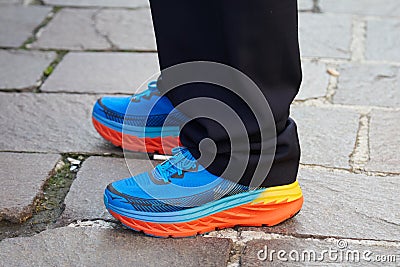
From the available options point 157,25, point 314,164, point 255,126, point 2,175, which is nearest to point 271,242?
point 255,126

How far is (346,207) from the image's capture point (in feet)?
5.01

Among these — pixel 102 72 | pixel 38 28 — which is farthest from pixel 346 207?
pixel 38 28

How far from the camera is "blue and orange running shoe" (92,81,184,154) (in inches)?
68.4

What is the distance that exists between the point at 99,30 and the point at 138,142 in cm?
103

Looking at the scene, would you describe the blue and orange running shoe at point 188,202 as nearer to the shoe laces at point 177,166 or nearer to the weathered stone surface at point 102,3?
the shoe laces at point 177,166

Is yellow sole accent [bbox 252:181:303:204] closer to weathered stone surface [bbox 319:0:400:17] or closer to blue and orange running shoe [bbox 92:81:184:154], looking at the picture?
blue and orange running shoe [bbox 92:81:184:154]

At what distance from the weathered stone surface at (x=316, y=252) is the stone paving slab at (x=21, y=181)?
1.67 feet

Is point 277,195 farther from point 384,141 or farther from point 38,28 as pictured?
point 38,28

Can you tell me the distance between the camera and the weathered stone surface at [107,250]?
1332mm

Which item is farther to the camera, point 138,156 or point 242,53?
point 138,156

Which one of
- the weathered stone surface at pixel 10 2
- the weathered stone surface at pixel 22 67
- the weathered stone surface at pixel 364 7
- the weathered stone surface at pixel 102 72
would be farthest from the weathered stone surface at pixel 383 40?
the weathered stone surface at pixel 10 2

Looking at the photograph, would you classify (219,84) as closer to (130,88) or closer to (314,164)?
(314,164)

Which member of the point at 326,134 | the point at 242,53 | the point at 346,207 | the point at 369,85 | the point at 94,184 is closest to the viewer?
the point at 242,53

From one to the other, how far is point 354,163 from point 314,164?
0.10 m
